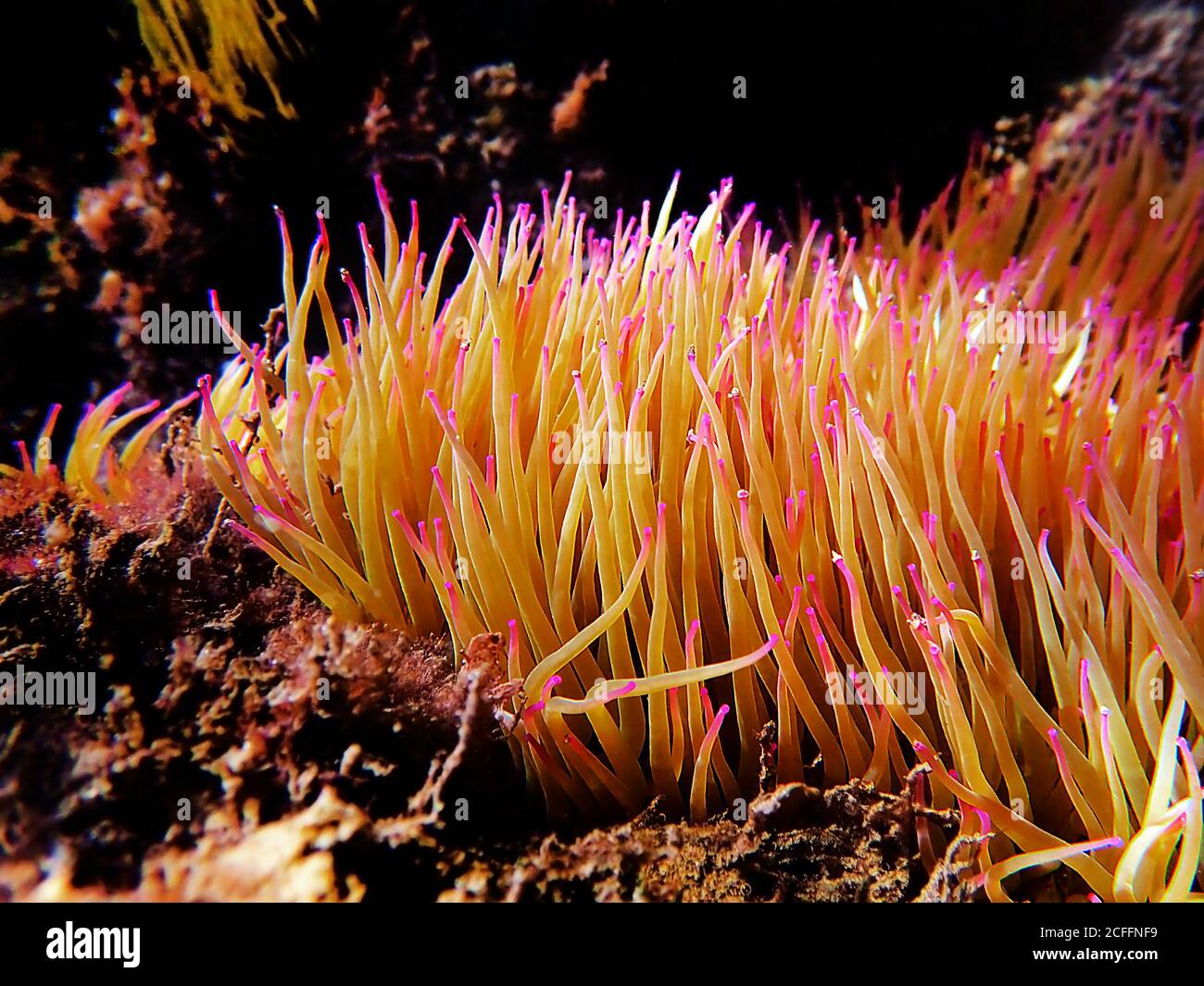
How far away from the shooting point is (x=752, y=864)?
0.79 metres

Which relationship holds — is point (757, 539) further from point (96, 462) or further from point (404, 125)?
point (404, 125)

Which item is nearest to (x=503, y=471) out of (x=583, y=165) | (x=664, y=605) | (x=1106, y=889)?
(x=664, y=605)

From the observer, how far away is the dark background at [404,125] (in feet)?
5.44

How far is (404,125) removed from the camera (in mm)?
1828

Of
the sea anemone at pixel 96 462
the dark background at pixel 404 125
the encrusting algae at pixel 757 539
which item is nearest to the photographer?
the encrusting algae at pixel 757 539

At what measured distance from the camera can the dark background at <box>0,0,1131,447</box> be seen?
1.66m

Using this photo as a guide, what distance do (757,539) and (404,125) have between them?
1509 mm

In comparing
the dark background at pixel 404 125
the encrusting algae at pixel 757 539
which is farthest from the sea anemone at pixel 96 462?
the dark background at pixel 404 125

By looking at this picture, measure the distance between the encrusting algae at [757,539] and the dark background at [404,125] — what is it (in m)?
0.77

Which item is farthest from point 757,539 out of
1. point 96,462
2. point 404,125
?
point 404,125

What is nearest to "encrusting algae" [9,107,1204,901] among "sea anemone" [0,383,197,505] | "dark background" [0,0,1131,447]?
"sea anemone" [0,383,197,505]

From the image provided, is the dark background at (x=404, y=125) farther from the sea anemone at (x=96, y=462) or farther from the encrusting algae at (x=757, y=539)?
the encrusting algae at (x=757, y=539)

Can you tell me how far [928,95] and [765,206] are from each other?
2.14 feet
